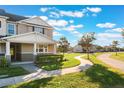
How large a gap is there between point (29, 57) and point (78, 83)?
12.6 meters

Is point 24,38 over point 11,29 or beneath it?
beneath

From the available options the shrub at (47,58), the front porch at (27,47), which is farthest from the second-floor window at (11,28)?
the shrub at (47,58)

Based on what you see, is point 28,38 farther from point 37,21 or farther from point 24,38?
point 37,21

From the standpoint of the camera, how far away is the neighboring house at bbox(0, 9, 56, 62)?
17906 millimetres

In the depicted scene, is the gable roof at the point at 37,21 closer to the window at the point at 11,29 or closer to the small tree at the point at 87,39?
the window at the point at 11,29

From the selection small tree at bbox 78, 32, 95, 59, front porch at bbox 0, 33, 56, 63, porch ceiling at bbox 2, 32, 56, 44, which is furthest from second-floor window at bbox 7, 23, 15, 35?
small tree at bbox 78, 32, 95, 59

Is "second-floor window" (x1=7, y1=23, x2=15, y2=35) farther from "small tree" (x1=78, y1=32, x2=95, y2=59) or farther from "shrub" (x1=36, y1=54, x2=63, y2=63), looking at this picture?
"small tree" (x1=78, y1=32, x2=95, y2=59)

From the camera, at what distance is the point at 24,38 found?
685 inches

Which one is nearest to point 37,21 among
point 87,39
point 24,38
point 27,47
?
point 27,47

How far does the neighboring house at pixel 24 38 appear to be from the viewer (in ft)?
58.7

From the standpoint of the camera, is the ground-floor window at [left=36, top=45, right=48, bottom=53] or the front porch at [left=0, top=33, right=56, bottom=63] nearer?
the front porch at [left=0, top=33, right=56, bottom=63]
